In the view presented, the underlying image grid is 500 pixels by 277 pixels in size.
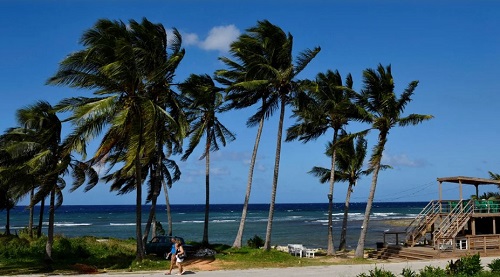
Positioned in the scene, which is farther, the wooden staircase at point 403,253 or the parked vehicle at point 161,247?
the wooden staircase at point 403,253

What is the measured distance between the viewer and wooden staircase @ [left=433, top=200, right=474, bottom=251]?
28.5m

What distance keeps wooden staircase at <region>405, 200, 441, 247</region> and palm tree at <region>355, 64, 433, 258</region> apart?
443 cm

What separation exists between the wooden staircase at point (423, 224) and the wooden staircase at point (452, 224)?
80 centimetres

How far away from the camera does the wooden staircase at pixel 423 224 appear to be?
3108 cm

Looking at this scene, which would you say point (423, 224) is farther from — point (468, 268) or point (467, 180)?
point (468, 268)

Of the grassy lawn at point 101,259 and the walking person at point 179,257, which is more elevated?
the walking person at point 179,257

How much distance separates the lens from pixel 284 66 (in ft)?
90.6

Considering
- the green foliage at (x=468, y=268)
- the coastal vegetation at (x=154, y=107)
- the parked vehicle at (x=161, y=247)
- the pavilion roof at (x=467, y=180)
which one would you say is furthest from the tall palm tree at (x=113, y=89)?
the pavilion roof at (x=467, y=180)

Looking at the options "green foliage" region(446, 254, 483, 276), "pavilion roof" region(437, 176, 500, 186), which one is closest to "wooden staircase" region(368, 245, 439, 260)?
"pavilion roof" region(437, 176, 500, 186)

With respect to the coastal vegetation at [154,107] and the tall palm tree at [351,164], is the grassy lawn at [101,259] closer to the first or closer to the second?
the coastal vegetation at [154,107]

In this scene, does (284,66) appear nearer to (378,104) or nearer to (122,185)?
(378,104)

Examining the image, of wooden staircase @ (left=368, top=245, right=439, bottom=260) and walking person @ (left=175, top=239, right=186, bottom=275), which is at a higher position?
walking person @ (left=175, top=239, right=186, bottom=275)

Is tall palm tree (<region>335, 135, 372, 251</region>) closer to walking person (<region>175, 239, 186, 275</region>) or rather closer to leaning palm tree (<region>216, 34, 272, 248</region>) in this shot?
leaning palm tree (<region>216, 34, 272, 248</region>)

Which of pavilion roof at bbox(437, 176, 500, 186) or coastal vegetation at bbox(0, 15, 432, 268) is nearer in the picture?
coastal vegetation at bbox(0, 15, 432, 268)
